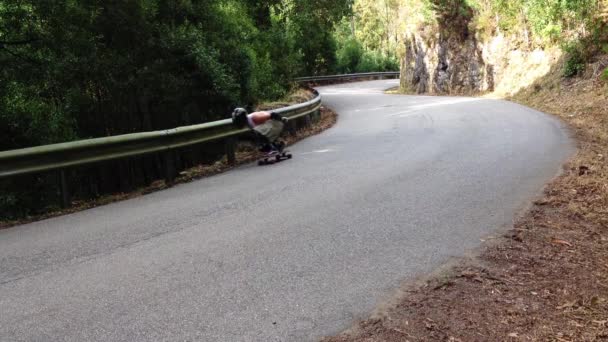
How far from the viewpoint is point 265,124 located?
1081cm

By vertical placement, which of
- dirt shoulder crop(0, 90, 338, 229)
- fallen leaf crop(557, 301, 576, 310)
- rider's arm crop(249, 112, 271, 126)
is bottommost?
fallen leaf crop(557, 301, 576, 310)

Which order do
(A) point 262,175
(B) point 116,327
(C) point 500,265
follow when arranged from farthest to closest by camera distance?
(A) point 262,175
(C) point 500,265
(B) point 116,327

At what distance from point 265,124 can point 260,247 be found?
5.57 metres

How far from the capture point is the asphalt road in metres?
4.00

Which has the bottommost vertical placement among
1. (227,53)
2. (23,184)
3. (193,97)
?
(23,184)

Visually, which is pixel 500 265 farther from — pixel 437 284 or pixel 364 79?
pixel 364 79

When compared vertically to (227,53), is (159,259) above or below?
below

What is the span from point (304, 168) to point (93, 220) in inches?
157

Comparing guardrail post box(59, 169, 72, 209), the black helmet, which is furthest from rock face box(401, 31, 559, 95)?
guardrail post box(59, 169, 72, 209)

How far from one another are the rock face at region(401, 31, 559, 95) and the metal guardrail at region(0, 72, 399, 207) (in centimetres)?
1820

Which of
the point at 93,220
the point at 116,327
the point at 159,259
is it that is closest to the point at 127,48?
the point at 93,220

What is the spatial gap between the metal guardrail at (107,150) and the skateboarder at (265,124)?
72cm

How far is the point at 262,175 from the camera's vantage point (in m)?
9.52

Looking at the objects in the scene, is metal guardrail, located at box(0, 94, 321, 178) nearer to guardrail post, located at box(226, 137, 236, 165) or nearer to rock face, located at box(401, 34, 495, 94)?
guardrail post, located at box(226, 137, 236, 165)
